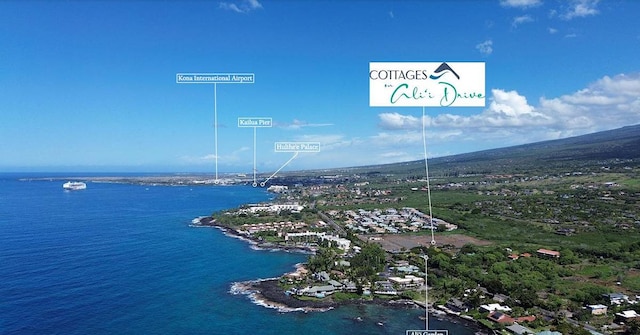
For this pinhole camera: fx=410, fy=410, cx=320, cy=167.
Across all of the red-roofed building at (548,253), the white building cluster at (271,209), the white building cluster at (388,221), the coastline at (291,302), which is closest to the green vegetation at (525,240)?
the red-roofed building at (548,253)

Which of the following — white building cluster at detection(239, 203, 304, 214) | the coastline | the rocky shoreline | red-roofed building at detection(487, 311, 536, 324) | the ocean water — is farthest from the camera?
white building cluster at detection(239, 203, 304, 214)

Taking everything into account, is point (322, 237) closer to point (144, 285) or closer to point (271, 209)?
point (144, 285)

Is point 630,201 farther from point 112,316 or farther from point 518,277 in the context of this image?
point 112,316

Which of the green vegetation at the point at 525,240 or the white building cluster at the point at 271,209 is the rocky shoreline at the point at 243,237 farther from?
the white building cluster at the point at 271,209

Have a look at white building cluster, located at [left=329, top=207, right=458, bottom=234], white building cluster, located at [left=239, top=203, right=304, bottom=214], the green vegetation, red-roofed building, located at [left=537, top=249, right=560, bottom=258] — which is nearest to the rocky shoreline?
the green vegetation

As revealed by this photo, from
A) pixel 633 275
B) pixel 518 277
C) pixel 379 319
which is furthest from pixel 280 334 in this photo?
pixel 633 275

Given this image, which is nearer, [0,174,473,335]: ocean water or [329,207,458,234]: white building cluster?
[0,174,473,335]: ocean water

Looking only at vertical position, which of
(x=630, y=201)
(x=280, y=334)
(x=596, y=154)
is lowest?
(x=280, y=334)

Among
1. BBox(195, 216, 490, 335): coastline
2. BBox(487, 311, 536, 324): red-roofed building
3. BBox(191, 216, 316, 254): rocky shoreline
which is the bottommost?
BBox(195, 216, 490, 335): coastline

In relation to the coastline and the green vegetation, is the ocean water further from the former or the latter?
the green vegetation
